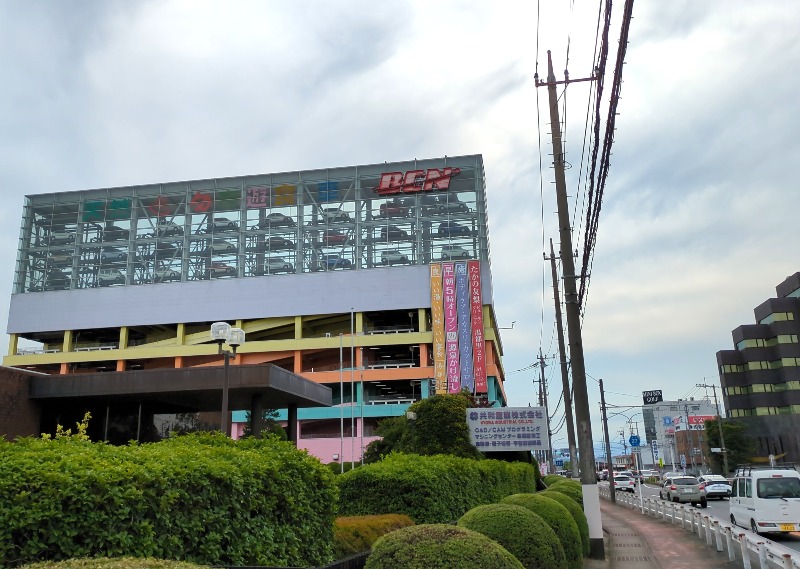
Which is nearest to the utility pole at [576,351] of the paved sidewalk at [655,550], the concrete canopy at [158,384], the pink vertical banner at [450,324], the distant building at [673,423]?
the paved sidewalk at [655,550]

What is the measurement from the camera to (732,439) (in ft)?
281

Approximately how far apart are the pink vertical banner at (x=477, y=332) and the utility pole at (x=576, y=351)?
46.4 m

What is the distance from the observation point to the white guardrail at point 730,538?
1184cm

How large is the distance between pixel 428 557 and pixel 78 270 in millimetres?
81835

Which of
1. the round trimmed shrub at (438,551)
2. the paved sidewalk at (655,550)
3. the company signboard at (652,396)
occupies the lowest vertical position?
the paved sidewalk at (655,550)

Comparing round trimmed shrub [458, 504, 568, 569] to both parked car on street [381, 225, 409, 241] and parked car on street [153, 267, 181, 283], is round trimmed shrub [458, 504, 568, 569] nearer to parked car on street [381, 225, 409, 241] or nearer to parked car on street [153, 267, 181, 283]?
parked car on street [381, 225, 409, 241]

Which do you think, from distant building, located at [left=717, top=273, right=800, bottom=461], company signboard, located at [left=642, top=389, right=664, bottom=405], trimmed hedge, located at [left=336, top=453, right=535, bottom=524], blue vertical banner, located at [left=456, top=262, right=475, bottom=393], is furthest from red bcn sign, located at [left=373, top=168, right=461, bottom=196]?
trimmed hedge, located at [left=336, top=453, right=535, bottom=524]

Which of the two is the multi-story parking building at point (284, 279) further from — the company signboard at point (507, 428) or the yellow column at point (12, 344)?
the company signboard at point (507, 428)

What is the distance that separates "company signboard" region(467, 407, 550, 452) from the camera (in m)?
25.9

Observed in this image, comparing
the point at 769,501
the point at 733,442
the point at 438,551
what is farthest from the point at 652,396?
the point at 438,551

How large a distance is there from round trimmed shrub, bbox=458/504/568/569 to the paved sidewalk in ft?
20.9

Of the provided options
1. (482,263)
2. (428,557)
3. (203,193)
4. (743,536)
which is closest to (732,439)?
(482,263)

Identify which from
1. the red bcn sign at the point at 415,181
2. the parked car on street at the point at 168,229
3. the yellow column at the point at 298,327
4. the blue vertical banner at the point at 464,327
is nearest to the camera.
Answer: the blue vertical banner at the point at 464,327

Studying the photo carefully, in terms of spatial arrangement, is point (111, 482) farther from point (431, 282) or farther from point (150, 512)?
point (431, 282)
